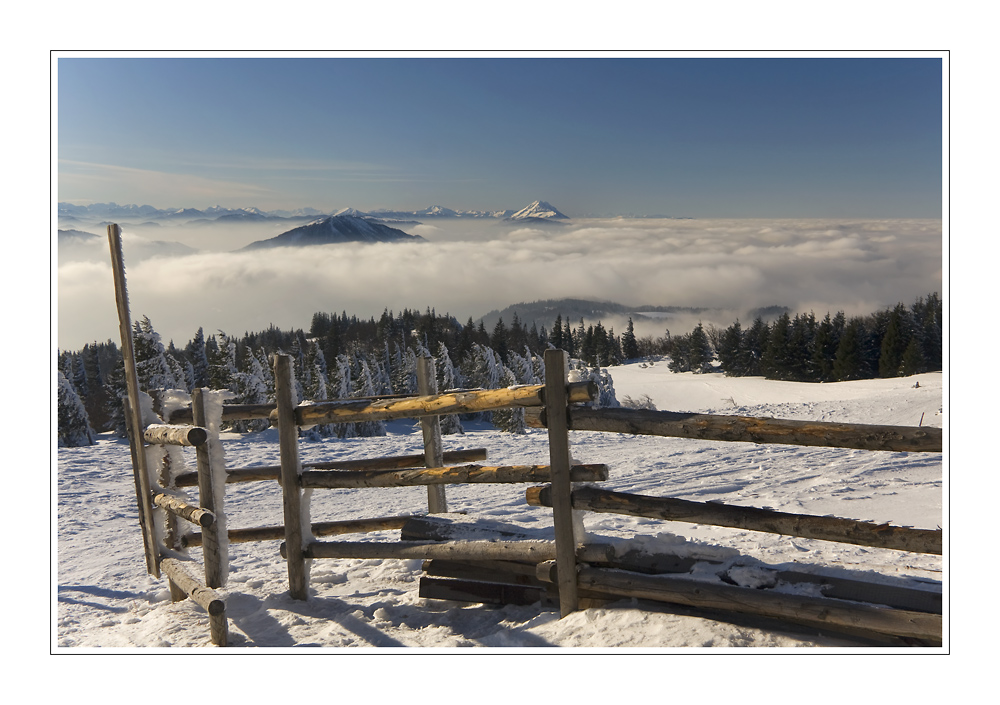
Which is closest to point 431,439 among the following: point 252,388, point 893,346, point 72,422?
Answer: point 72,422

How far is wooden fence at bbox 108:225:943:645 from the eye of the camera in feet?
Result: 14.1

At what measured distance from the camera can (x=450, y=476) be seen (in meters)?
5.78

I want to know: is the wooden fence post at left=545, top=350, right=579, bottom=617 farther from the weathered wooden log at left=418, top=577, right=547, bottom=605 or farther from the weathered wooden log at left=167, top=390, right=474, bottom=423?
the weathered wooden log at left=167, top=390, right=474, bottom=423

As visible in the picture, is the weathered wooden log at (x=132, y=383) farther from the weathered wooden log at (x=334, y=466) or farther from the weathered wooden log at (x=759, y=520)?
the weathered wooden log at (x=759, y=520)

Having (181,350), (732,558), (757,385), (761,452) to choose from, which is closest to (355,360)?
(181,350)

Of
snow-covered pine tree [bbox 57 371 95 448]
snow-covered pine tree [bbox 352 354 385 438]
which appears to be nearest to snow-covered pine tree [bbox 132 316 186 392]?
snow-covered pine tree [bbox 57 371 95 448]

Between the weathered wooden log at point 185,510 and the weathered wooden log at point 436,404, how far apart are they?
3.75 ft

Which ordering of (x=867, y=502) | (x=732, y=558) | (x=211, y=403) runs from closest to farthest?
(x=732, y=558) < (x=211, y=403) < (x=867, y=502)

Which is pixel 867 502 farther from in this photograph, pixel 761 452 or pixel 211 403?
pixel 211 403

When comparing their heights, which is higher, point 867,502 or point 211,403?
point 211,403

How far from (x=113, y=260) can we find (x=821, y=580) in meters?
6.81

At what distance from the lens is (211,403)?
6.34m

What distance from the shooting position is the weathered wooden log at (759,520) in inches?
166

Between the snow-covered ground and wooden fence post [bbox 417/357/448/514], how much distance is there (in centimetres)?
86
